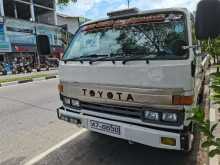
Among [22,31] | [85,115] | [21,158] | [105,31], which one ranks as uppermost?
[22,31]

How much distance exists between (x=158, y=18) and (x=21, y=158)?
284 centimetres

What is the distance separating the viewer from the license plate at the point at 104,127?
3710 millimetres

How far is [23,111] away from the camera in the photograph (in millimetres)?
7688

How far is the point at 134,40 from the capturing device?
400 cm

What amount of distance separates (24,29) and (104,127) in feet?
113

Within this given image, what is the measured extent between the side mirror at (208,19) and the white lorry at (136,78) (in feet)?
1.33

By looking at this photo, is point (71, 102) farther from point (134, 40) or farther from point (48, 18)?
point (48, 18)

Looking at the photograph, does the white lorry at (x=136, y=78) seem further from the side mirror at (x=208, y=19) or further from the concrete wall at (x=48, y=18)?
Answer: the concrete wall at (x=48, y=18)

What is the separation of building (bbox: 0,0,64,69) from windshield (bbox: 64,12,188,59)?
2046 centimetres

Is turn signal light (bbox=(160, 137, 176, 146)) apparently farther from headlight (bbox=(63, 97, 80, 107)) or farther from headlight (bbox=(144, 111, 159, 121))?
headlight (bbox=(63, 97, 80, 107))

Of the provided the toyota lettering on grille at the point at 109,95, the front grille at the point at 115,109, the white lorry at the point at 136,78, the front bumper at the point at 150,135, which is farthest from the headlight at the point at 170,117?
the toyota lettering on grille at the point at 109,95

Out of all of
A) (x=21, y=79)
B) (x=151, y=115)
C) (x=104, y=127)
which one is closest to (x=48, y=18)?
(x=21, y=79)

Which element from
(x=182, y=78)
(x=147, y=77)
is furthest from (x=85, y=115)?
(x=182, y=78)

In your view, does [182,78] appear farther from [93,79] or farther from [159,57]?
[93,79]
